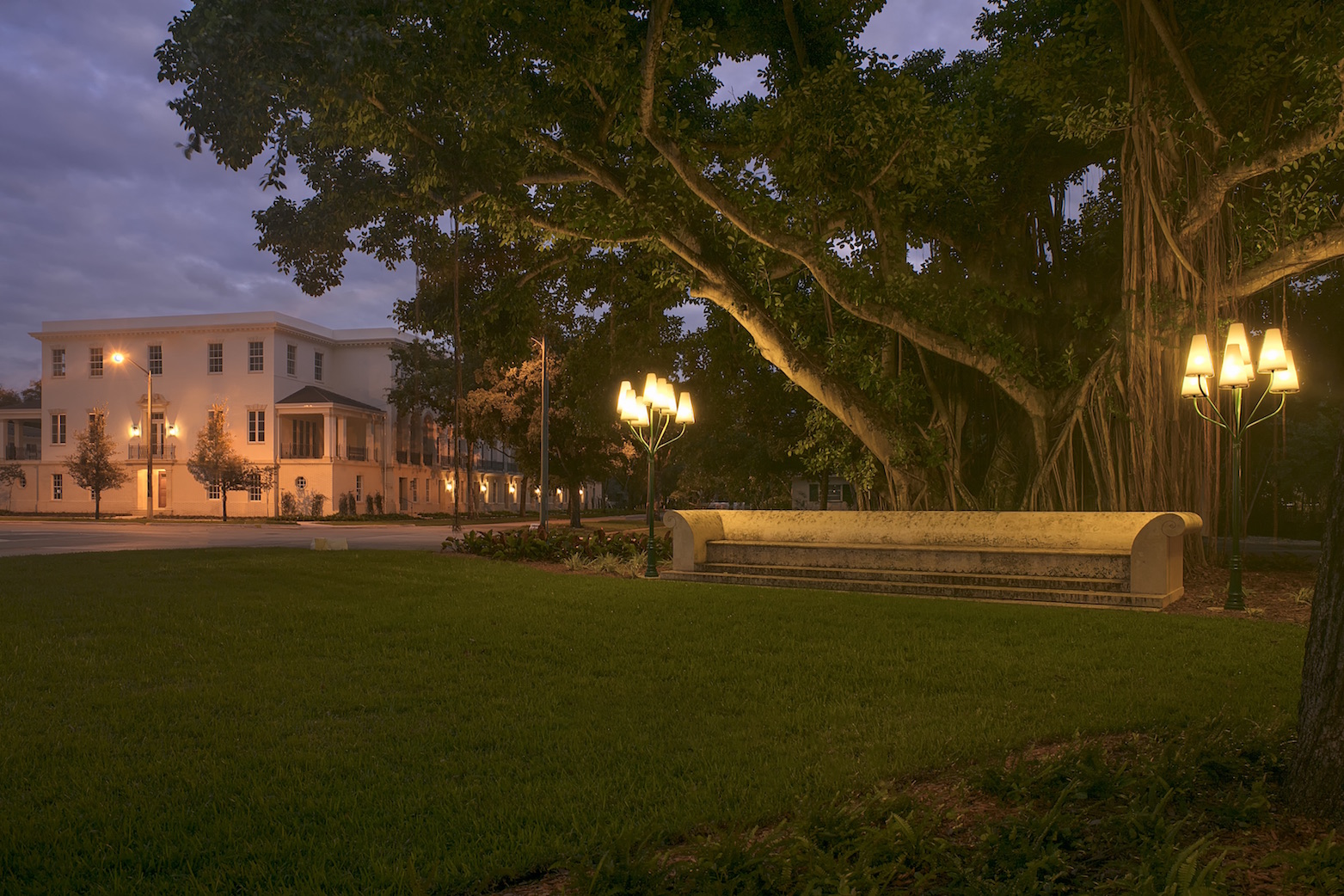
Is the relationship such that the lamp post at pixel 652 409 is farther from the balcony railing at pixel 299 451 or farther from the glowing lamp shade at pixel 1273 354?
the balcony railing at pixel 299 451

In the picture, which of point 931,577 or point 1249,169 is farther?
point 931,577

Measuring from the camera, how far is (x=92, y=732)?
15.2 ft

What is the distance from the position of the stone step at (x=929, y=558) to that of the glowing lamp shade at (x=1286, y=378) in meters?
2.52

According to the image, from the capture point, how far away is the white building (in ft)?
155

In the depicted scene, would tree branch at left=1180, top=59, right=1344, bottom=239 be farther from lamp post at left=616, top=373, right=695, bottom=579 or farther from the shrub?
the shrub

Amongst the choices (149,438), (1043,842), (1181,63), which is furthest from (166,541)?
(1043,842)

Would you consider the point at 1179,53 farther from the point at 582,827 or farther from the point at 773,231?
the point at 582,827

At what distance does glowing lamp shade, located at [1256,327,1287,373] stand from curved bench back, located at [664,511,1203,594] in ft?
6.10

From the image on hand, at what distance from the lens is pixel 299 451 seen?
158 ft

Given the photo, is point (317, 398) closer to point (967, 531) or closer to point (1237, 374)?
point (967, 531)

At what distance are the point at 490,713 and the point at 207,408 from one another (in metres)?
49.3

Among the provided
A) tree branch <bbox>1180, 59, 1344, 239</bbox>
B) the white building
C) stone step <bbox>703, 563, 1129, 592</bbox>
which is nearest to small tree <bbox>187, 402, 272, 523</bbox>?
the white building

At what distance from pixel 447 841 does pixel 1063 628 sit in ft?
20.5

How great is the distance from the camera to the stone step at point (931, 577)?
10352mm
